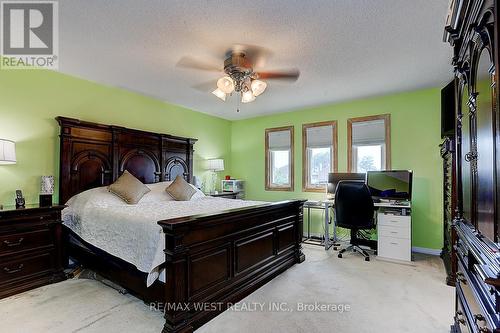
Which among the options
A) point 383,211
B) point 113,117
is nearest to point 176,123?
point 113,117

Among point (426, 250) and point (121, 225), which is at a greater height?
point (121, 225)

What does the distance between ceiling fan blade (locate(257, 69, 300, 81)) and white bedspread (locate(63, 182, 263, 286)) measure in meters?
1.87

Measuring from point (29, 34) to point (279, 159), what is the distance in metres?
4.53

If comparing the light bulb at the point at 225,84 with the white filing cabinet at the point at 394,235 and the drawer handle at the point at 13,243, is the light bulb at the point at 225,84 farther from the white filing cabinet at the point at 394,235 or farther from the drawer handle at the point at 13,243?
the white filing cabinet at the point at 394,235

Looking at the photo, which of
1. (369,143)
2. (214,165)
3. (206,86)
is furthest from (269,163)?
(206,86)

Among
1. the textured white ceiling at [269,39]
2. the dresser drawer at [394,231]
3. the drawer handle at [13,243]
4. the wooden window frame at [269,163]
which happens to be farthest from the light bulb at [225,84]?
the dresser drawer at [394,231]

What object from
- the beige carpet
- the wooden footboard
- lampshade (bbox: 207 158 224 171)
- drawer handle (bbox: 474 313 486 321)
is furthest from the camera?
lampshade (bbox: 207 158 224 171)

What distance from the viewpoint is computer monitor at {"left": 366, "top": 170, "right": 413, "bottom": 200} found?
408cm

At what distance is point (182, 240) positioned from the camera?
205cm

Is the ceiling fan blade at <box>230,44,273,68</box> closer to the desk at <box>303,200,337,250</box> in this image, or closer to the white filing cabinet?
the desk at <box>303,200,337,250</box>

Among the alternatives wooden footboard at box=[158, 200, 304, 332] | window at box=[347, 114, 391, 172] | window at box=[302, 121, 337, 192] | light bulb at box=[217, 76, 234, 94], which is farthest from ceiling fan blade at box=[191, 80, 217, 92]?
window at box=[347, 114, 391, 172]

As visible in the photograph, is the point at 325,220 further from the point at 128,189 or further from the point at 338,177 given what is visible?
the point at 128,189

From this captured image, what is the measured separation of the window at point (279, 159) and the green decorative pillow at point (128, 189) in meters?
2.90

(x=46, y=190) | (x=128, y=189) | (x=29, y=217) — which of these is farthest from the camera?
(x=128, y=189)
